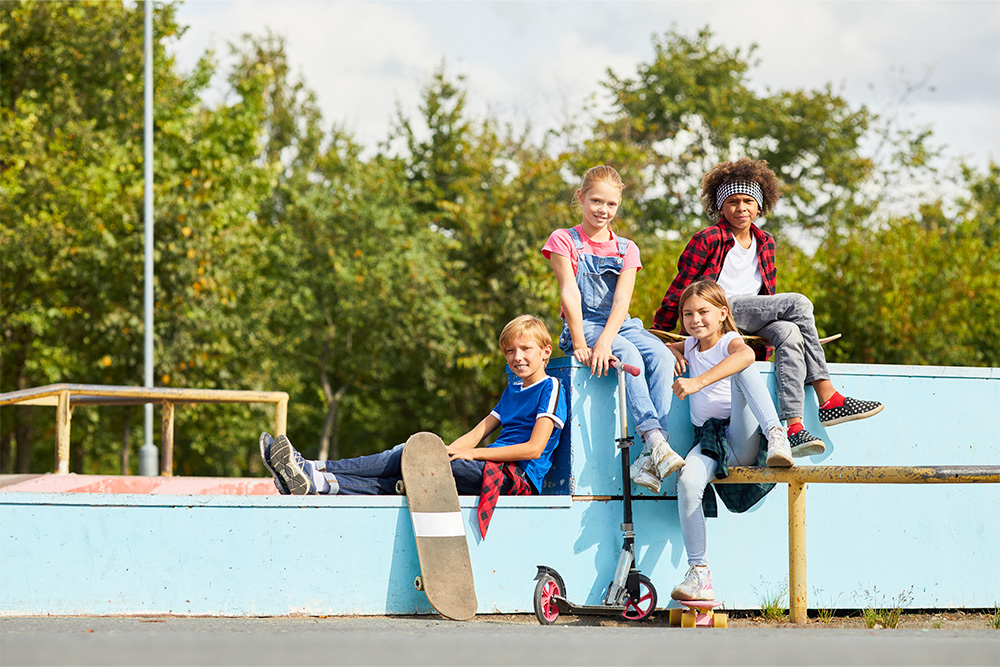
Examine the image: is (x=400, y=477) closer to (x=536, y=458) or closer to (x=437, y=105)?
(x=536, y=458)

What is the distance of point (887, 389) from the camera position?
5996 mm

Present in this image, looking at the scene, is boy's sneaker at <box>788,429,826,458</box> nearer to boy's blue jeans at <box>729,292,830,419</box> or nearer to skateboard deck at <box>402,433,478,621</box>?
boy's blue jeans at <box>729,292,830,419</box>

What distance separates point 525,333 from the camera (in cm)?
563

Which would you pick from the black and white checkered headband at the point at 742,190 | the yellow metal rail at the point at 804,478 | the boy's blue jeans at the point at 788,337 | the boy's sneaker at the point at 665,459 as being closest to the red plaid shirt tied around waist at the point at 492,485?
Answer: the boy's sneaker at the point at 665,459

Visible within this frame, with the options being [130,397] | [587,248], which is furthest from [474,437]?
[130,397]

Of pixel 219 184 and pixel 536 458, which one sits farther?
pixel 219 184

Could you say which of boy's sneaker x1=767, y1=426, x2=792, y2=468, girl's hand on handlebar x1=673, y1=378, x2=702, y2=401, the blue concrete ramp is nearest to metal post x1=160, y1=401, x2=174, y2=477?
the blue concrete ramp

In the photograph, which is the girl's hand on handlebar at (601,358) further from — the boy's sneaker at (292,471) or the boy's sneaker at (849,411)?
the boy's sneaker at (292,471)

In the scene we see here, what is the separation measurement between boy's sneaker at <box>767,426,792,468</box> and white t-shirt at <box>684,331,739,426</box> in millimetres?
432

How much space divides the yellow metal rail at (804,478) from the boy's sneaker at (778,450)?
0.13 feet

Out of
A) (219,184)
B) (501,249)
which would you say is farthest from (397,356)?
(219,184)

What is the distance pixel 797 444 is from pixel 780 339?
1.98 feet

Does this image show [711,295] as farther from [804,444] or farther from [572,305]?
[804,444]

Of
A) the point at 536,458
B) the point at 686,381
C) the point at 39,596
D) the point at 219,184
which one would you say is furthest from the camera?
the point at 219,184
